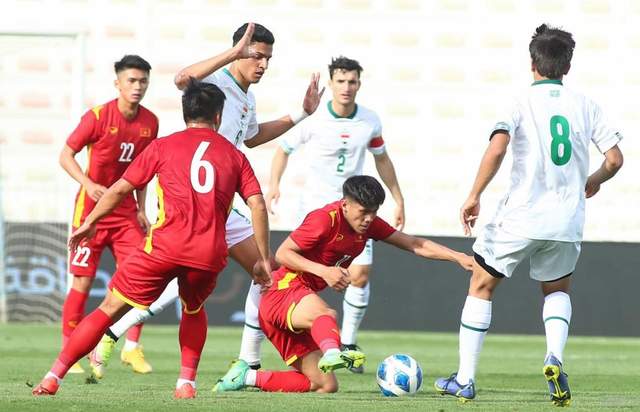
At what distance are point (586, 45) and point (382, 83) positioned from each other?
8.55ft

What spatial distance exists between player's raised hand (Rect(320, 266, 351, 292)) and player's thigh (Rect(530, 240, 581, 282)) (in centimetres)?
102

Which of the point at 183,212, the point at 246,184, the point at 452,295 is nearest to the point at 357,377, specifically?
the point at 246,184

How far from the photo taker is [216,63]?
729 centimetres

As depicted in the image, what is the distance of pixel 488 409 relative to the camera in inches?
255

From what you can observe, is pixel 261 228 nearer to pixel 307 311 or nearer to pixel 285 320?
pixel 307 311

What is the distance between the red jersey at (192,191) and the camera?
6520 millimetres

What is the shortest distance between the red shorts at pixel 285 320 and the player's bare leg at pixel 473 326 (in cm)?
91

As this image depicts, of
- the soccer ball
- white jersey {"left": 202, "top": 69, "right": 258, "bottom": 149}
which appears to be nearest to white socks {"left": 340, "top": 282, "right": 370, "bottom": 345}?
white jersey {"left": 202, "top": 69, "right": 258, "bottom": 149}

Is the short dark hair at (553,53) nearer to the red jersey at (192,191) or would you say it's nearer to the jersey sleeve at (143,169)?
the red jersey at (192,191)

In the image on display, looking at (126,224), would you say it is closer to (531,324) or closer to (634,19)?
(531,324)

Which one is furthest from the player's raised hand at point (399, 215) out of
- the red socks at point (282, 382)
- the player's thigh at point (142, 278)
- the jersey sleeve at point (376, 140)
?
the player's thigh at point (142, 278)

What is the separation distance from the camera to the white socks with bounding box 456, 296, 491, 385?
7117 mm

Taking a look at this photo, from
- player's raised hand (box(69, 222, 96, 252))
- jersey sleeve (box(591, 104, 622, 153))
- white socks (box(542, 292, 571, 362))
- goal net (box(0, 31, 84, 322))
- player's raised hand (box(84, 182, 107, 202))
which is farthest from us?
goal net (box(0, 31, 84, 322))

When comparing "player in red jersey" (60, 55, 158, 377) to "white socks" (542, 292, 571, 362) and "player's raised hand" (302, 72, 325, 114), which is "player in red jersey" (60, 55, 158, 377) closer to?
"player's raised hand" (302, 72, 325, 114)
